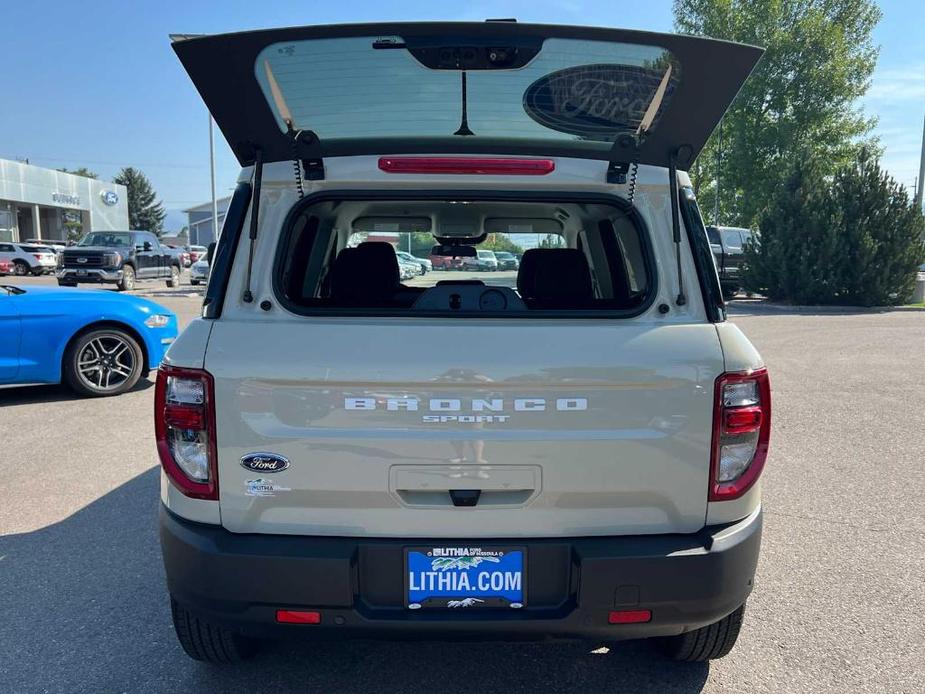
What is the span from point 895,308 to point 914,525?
18.1m

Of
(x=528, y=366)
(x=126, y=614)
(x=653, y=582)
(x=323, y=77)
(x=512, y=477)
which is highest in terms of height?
(x=323, y=77)

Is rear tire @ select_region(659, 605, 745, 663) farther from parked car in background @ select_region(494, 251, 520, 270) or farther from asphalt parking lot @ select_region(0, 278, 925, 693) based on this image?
parked car in background @ select_region(494, 251, 520, 270)

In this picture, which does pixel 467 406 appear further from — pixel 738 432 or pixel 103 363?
pixel 103 363

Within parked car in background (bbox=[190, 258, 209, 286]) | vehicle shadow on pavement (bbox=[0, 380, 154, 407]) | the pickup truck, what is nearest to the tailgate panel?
vehicle shadow on pavement (bbox=[0, 380, 154, 407])

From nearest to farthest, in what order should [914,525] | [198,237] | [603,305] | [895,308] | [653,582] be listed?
1. [653,582]
2. [603,305]
3. [914,525]
4. [895,308]
5. [198,237]

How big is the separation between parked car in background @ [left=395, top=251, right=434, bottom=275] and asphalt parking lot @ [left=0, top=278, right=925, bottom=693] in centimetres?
218

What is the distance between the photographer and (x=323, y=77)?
6.95ft

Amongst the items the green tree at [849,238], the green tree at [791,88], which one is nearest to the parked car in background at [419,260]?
the green tree at [849,238]

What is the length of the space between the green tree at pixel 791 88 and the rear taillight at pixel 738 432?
3057 cm

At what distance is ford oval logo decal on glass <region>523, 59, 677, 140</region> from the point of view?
84.5 inches

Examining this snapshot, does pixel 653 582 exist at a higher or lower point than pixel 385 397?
lower

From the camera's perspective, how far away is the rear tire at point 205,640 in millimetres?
2387

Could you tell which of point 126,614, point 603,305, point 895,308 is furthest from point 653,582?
point 895,308

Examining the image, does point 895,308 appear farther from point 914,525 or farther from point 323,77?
point 323,77
